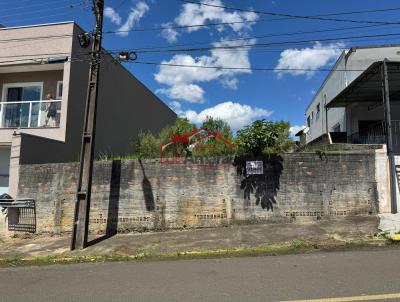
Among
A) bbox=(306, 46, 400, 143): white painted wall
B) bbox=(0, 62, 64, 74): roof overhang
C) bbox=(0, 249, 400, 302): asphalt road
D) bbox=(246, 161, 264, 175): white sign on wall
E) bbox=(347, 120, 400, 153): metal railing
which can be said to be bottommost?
bbox=(0, 249, 400, 302): asphalt road

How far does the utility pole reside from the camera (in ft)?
34.1

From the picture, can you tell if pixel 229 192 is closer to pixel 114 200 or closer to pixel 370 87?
pixel 114 200

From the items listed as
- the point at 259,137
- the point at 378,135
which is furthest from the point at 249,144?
the point at 378,135

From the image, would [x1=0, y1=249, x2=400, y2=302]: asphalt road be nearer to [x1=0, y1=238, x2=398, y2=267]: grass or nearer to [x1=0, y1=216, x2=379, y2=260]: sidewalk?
[x1=0, y1=238, x2=398, y2=267]: grass

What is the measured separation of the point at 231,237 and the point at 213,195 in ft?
5.59

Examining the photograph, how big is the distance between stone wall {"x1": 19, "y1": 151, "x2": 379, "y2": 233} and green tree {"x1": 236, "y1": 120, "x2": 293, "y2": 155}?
38 centimetres

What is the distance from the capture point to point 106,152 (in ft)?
58.4

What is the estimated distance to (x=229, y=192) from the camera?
11.7 metres

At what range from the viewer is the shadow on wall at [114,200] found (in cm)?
1176

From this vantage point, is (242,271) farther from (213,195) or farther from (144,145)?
(144,145)

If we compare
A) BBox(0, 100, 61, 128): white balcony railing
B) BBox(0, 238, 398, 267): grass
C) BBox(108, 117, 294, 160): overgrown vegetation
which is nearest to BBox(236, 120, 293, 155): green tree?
BBox(108, 117, 294, 160): overgrown vegetation

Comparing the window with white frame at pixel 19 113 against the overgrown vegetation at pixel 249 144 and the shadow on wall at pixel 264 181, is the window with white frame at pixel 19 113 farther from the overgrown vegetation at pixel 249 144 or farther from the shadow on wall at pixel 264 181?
the shadow on wall at pixel 264 181

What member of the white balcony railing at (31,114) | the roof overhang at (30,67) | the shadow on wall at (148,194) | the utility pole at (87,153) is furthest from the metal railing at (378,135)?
the roof overhang at (30,67)

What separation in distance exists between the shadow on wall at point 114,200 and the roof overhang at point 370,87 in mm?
9174
